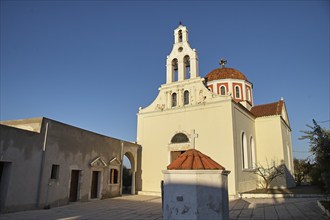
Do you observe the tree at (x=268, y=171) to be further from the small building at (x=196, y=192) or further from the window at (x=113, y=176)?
the small building at (x=196, y=192)

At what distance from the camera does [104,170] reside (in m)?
17.5

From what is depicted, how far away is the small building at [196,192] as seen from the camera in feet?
17.9

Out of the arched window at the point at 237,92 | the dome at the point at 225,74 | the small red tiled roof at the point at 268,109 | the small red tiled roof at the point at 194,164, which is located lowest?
the small red tiled roof at the point at 194,164

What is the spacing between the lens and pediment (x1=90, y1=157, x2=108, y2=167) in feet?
53.9

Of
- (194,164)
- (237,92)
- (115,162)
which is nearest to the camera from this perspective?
(194,164)

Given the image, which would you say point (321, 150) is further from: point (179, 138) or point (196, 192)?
point (179, 138)

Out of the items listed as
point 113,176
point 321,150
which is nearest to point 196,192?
point 321,150

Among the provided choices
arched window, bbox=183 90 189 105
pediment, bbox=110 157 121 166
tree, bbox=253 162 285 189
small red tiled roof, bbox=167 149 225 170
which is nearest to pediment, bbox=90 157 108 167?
pediment, bbox=110 157 121 166

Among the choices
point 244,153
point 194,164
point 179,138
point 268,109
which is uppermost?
point 268,109

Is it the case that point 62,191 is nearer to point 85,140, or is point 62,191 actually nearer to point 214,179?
point 85,140

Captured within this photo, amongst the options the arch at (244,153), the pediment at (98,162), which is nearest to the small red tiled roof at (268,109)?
the arch at (244,153)

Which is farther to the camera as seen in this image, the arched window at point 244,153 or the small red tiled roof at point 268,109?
the small red tiled roof at point 268,109

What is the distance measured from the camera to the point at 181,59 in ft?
72.1

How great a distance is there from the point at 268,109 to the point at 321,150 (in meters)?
16.1
